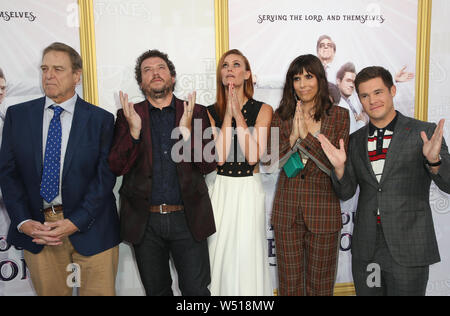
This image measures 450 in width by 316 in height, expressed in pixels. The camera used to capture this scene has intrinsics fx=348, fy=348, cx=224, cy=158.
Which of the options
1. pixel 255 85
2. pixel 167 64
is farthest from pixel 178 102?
pixel 255 85

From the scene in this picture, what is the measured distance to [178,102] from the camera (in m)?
2.74

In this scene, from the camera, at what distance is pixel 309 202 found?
8.64 feet

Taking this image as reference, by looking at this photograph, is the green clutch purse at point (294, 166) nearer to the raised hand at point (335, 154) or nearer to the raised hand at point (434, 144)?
the raised hand at point (335, 154)

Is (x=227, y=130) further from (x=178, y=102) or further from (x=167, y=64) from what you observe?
(x=167, y=64)

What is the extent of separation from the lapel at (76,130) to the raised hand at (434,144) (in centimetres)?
244

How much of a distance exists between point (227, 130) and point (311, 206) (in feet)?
2.83

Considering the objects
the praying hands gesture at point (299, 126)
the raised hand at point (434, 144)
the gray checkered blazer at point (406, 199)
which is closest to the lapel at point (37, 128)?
the praying hands gesture at point (299, 126)

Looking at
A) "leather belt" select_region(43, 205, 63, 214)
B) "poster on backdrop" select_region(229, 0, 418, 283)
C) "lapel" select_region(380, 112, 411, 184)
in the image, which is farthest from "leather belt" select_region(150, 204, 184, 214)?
"lapel" select_region(380, 112, 411, 184)

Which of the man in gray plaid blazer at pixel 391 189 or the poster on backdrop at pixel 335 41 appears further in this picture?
the poster on backdrop at pixel 335 41

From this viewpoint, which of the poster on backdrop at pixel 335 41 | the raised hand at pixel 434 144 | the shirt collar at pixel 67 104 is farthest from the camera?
the poster on backdrop at pixel 335 41

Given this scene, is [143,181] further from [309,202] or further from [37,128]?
[309,202]

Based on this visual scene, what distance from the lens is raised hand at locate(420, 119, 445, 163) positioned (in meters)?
2.34

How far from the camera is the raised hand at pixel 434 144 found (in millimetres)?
2342

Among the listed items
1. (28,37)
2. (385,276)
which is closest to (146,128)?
(28,37)
